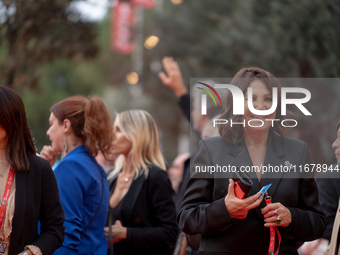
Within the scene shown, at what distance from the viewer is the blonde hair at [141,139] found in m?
4.09

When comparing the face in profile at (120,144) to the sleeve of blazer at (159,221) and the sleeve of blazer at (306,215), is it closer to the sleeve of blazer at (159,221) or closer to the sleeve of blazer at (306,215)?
the sleeve of blazer at (159,221)

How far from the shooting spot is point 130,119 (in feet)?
13.7

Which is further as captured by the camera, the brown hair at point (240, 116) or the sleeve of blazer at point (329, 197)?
the sleeve of blazer at point (329, 197)

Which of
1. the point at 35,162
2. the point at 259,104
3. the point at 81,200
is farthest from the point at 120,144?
the point at 259,104

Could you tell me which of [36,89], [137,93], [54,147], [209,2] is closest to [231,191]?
[54,147]

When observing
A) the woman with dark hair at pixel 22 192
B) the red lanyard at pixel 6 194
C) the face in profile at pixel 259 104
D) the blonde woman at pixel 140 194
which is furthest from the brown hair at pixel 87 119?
the face in profile at pixel 259 104

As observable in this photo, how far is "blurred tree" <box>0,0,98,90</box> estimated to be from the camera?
5.77m

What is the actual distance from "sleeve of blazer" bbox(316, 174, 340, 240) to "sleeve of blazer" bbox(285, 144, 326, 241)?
1.05 metres

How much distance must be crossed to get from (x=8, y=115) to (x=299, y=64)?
23.8 feet

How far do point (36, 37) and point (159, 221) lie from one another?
197 inches

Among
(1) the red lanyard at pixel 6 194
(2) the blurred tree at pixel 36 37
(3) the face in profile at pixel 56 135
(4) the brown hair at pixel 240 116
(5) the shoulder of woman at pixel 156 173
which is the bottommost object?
→ (5) the shoulder of woman at pixel 156 173

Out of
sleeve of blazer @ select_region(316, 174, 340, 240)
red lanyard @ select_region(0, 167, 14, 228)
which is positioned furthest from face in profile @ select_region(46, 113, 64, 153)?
sleeve of blazer @ select_region(316, 174, 340, 240)

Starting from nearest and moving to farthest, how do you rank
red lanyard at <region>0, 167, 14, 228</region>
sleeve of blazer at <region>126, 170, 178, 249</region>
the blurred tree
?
1. red lanyard at <region>0, 167, 14, 228</region>
2. sleeve of blazer at <region>126, 170, 178, 249</region>
3. the blurred tree

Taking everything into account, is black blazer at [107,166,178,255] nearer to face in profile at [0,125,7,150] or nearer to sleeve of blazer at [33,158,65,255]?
sleeve of blazer at [33,158,65,255]
